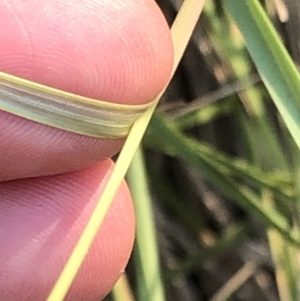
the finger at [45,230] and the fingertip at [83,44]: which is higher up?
the fingertip at [83,44]

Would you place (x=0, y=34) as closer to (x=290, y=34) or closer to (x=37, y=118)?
(x=37, y=118)

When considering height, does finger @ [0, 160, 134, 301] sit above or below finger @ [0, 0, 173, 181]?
below

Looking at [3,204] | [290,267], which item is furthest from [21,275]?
[290,267]

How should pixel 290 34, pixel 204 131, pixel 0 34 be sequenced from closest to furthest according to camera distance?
pixel 0 34
pixel 290 34
pixel 204 131

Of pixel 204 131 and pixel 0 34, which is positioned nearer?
pixel 0 34

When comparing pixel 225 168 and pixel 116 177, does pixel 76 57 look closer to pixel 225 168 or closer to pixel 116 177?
pixel 116 177

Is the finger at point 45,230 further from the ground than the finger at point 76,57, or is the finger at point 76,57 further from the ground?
the finger at point 76,57
